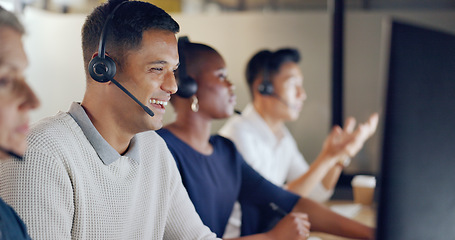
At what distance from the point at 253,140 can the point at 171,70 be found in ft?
4.04

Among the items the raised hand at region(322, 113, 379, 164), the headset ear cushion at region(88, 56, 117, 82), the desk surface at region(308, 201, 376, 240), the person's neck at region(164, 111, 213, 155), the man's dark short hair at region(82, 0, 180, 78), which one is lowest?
the desk surface at region(308, 201, 376, 240)

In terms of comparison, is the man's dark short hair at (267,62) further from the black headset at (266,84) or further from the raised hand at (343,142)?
the raised hand at (343,142)

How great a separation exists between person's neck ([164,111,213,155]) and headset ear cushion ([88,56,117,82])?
0.55 meters

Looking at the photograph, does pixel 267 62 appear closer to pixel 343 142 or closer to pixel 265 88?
pixel 265 88

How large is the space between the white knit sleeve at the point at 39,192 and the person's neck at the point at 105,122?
5.5 inches

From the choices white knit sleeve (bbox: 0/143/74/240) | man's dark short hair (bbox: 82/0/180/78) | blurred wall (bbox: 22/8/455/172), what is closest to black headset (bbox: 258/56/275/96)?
blurred wall (bbox: 22/8/455/172)

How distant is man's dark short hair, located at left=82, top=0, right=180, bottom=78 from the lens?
1005 millimetres

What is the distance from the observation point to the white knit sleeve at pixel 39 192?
0.83 metres

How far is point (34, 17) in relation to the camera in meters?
→ 2.66

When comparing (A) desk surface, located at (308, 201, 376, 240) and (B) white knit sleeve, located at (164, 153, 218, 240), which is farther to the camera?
(A) desk surface, located at (308, 201, 376, 240)

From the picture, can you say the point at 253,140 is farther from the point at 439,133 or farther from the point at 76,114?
the point at 439,133

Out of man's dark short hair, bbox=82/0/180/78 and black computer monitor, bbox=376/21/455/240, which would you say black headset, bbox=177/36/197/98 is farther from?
black computer monitor, bbox=376/21/455/240

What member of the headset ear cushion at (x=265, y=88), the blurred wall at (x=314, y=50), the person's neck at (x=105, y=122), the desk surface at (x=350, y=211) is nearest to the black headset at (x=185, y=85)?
the person's neck at (x=105, y=122)

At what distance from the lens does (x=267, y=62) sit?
2561 mm
